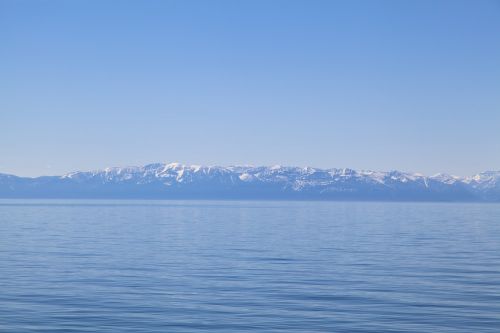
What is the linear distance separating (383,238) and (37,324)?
40614mm

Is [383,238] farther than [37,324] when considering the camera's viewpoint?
Yes

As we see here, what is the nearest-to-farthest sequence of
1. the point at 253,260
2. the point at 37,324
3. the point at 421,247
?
1. the point at 37,324
2. the point at 253,260
3. the point at 421,247

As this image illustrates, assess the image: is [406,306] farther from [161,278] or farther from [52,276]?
[52,276]

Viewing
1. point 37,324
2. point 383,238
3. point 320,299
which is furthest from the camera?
point 383,238

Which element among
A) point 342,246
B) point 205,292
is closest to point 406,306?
point 205,292

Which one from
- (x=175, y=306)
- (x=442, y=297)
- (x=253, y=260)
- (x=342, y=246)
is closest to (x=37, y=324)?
(x=175, y=306)

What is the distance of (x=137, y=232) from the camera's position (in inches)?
2616

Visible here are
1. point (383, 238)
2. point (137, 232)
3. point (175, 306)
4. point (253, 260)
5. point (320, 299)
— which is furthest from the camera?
point (137, 232)

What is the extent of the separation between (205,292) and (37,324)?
7988mm

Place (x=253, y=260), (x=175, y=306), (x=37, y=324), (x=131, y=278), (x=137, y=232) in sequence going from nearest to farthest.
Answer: (x=37, y=324), (x=175, y=306), (x=131, y=278), (x=253, y=260), (x=137, y=232)

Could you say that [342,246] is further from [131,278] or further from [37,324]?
[37,324]

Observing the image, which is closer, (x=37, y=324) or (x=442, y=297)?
(x=37, y=324)

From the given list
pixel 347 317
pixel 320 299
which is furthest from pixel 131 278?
pixel 347 317

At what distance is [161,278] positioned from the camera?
3247 cm
